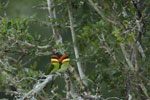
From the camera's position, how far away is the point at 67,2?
1944mm

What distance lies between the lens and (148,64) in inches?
73.7

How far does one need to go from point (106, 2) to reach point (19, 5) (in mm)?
2271

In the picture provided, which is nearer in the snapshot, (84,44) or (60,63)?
(60,63)

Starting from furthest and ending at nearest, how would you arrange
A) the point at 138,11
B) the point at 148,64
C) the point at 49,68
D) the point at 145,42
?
the point at 145,42 → the point at 148,64 → the point at 49,68 → the point at 138,11

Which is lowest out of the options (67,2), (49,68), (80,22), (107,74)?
(107,74)

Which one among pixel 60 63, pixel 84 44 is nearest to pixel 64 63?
pixel 60 63

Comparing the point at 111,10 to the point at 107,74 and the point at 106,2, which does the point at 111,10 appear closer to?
the point at 106,2

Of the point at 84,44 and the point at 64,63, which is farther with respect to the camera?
the point at 84,44

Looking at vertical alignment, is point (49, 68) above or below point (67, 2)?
below

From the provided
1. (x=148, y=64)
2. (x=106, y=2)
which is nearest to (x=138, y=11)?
(x=106, y=2)

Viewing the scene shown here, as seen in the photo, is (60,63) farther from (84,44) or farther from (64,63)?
(84,44)

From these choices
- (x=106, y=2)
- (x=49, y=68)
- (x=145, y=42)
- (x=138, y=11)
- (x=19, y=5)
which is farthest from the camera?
(x=19, y=5)

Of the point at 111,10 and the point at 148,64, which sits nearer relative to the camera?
the point at 111,10

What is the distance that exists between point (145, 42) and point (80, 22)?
536 mm
